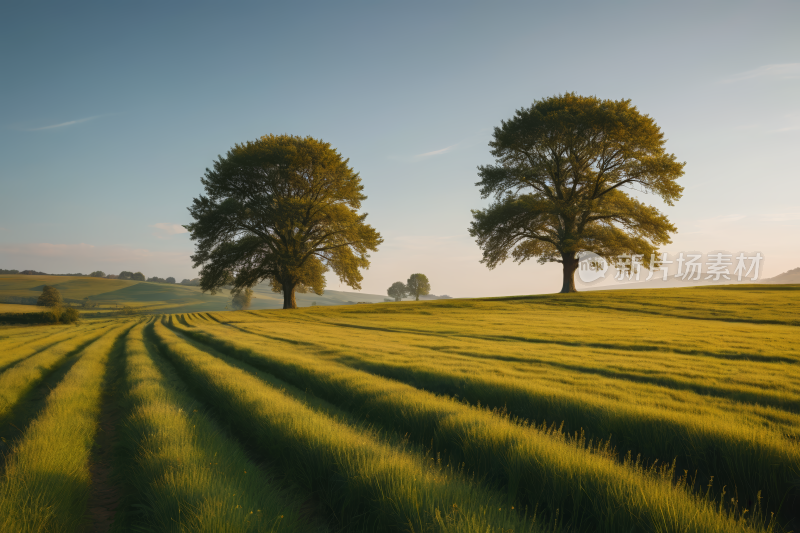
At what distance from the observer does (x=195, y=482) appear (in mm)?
2779

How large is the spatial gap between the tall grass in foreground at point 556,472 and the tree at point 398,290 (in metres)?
120

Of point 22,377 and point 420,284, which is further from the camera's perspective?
point 420,284

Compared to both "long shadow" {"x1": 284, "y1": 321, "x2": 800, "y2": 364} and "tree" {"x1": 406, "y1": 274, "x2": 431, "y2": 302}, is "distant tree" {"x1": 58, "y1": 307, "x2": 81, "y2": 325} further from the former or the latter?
"tree" {"x1": 406, "y1": 274, "x2": 431, "y2": 302}

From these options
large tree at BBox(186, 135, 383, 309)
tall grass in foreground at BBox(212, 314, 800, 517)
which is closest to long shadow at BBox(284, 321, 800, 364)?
tall grass in foreground at BBox(212, 314, 800, 517)

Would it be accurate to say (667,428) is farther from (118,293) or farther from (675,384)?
(118,293)

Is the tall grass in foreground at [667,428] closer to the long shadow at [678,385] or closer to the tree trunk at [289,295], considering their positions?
the long shadow at [678,385]

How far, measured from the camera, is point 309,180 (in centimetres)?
3725

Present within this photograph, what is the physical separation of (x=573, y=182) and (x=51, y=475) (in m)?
40.8

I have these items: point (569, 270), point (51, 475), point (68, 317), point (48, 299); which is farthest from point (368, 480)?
point (48, 299)

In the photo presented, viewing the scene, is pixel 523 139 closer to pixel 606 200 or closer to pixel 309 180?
pixel 606 200

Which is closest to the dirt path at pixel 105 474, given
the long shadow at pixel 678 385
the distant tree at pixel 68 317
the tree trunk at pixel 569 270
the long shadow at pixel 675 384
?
the long shadow at pixel 675 384

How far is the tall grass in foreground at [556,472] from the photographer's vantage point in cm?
233

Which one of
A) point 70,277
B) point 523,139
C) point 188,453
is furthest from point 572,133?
point 70,277

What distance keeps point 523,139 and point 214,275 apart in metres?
33.6
